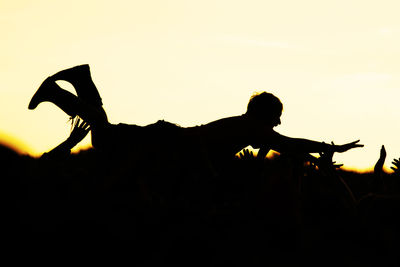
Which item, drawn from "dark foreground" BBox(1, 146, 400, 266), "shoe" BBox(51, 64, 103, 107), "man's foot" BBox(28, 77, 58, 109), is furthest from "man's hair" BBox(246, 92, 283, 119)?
"man's foot" BBox(28, 77, 58, 109)

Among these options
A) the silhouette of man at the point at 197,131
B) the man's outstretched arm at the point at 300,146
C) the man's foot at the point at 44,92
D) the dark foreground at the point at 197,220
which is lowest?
the dark foreground at the point at 197,220

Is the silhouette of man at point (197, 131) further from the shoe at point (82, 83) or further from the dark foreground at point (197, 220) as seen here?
the dark foreground at point (197, 220)

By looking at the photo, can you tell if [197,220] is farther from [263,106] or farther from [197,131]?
[263,106]

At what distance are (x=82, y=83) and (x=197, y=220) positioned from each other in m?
2.16

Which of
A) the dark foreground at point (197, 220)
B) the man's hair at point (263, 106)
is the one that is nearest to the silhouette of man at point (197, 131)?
the man's hair at point (263, 106)

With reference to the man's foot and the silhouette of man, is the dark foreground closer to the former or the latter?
the silhouette of man

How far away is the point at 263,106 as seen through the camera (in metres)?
6.11

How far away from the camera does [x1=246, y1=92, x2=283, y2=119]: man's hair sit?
612 centimetres

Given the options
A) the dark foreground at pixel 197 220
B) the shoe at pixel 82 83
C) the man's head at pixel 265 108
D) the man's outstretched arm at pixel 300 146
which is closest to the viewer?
the dark foreground at pixel 197 220

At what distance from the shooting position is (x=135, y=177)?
5672mm

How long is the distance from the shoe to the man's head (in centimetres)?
178

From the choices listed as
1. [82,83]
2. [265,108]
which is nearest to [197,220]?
[265,108]

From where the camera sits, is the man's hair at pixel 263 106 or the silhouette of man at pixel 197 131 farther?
the man's hair at pixel 263 106

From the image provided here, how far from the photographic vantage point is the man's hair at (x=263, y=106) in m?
6.12
